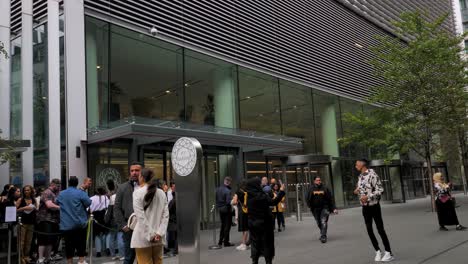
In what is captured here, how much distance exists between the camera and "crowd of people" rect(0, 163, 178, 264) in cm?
527

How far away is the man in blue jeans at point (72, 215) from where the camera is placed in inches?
313

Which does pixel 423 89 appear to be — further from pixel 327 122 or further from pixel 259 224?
pixel 259 224

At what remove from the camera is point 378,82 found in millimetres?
28594

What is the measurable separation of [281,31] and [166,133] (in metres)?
10.8

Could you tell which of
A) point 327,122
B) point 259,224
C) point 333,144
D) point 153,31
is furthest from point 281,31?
point 259,224

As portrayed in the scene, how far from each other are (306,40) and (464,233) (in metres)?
14.3

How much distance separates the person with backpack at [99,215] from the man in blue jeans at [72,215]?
2.15 meters

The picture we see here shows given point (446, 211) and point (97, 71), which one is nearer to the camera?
point (446, 211)

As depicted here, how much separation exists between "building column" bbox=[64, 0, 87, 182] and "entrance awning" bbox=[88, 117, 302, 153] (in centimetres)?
42

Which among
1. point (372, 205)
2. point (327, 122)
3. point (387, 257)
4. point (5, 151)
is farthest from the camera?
point (327, 122)

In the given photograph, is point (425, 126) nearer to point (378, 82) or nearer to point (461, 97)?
point (461, 97)

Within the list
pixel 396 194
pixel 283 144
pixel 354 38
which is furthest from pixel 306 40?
pixel 396 194

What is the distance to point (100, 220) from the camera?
10.4 meters

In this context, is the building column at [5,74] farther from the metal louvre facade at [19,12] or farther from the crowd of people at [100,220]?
the crowd of people at [100,220]
